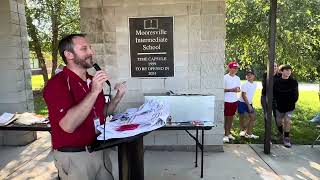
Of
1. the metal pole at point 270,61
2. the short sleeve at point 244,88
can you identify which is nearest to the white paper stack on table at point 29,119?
the metal pole at point 270,61

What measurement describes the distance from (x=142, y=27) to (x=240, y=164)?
2.59 m

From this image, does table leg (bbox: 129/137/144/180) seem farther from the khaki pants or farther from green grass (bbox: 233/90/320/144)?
green grass (bbox: 233/90/320/144)

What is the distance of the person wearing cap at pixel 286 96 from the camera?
6242 mm

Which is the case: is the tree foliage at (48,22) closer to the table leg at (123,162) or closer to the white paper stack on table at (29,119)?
the white paper stack on table at (29,119)

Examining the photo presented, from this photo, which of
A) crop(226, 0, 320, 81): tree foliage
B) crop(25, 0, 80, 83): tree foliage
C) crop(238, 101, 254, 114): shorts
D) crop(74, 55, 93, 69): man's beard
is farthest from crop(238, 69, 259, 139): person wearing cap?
crop(25, 0, 80, 83): tree foliage

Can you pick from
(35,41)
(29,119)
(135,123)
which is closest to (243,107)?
(29,119)

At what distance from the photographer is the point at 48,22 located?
1433 centimetres

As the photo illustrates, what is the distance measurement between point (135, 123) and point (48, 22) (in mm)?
12873

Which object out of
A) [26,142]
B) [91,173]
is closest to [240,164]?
[91,173]

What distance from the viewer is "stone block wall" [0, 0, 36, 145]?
6074 millimetres

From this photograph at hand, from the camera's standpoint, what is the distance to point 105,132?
96.5 inches

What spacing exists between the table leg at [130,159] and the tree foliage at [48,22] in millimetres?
11695

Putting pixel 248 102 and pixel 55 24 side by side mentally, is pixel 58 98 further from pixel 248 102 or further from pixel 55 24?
pixel 55 24

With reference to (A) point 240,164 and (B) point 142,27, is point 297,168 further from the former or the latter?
(B) point 142,27
